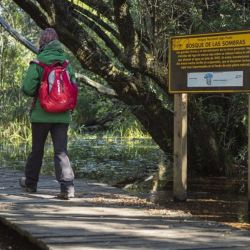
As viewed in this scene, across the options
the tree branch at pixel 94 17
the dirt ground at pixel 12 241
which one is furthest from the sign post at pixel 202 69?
the tree branch at pixel 94 17

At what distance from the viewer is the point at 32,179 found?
7219 mm

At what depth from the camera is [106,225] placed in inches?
210

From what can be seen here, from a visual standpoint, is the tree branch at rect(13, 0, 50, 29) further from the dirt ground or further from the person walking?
the dirt ground

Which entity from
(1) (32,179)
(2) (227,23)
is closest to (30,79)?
(1) (32,179)

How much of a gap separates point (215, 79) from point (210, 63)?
0.68ft

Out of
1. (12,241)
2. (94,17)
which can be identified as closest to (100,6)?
(94,17)

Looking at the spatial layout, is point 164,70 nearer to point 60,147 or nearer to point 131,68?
point 131,68

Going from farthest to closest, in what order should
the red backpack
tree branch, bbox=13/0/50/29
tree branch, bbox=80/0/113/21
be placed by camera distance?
tree branch, bbox=80/0/113/21 → tree branch, bbox=13/0/50/29 → the red backpack

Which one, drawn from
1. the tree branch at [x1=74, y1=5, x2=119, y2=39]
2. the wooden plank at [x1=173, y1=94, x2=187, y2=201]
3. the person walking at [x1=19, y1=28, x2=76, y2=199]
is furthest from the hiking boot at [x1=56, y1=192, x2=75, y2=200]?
Result: the tree branch at [x1=74, y1=5, x2=119, y2=39]

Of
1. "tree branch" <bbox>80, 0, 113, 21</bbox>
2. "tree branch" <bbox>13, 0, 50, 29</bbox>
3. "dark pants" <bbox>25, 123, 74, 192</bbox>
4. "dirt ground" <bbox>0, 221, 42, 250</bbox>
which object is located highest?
"tree branch" <bbox>80, 0, 113, 21</bbox>

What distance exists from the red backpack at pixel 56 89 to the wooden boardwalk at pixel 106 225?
1.07 metres

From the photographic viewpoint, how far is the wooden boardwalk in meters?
4.67

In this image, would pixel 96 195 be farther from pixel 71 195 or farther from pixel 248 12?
pixel 248 12

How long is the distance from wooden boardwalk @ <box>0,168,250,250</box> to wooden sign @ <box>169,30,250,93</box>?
5.09 ft
